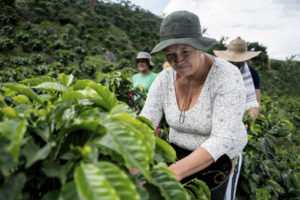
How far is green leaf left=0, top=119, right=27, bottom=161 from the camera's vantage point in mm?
376

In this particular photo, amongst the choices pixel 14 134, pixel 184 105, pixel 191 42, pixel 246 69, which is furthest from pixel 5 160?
pixel 246 69

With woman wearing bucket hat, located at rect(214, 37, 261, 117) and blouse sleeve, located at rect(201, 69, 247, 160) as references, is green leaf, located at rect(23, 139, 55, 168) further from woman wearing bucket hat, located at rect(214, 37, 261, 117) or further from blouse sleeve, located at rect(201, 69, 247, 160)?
woman wearing bucket hat, located at rect(214, 37, 261, 117)

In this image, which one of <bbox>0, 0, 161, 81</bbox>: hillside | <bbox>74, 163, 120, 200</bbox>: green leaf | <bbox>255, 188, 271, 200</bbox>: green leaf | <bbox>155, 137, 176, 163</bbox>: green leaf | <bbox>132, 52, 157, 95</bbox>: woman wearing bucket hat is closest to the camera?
<bbox>74, 163, 120, 200</bbox>: green leaf

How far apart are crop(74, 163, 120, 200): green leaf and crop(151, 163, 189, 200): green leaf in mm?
194

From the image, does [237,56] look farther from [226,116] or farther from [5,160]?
[5,160]

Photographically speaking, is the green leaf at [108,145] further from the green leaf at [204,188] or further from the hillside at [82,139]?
the green leaf at [204,188]

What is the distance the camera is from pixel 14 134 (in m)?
0.40

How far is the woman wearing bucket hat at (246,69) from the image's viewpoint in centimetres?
210

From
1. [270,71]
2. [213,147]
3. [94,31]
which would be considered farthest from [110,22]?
[213,147]

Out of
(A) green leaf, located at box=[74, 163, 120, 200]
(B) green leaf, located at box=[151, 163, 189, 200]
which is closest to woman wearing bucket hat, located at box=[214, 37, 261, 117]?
(B) green leaf, located at box=[151, 163, 189, 200]

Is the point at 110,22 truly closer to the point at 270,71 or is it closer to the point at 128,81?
the point at 270,71

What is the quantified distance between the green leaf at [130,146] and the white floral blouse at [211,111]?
1.74ft

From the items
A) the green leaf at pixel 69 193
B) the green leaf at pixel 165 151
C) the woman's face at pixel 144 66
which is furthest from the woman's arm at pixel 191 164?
the woman's face at pixel 144 66

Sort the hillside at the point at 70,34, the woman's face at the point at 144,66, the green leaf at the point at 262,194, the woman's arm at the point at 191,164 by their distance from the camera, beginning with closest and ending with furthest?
the woman's arm at the point at 191,164 < the green leaf at the point at 262,194 < the woman's face at the point at 144,66 < the hillside at the point at 70,34
